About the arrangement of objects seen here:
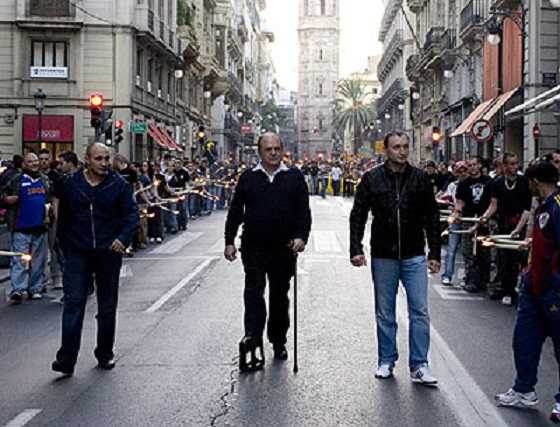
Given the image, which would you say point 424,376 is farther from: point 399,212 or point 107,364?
point 107,364

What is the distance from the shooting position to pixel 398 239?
25.7ft

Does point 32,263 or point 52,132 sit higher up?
point 52,132

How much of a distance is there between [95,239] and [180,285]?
6.02 meters

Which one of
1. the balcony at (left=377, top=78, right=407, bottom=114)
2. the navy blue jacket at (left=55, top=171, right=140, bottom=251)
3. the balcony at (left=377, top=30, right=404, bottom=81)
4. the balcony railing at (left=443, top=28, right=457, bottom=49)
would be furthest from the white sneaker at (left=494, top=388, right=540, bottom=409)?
the balcony at (left=377, top=30, right=404, bottom=81)

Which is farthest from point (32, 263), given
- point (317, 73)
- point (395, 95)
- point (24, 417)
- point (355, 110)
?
point (317, 73)

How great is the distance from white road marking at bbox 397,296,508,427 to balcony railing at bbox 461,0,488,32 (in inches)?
1220

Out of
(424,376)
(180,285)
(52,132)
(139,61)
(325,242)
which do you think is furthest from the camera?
(139,61)

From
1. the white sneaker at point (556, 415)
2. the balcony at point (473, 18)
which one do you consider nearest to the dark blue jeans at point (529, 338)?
the white sneaker at point (556, 415)

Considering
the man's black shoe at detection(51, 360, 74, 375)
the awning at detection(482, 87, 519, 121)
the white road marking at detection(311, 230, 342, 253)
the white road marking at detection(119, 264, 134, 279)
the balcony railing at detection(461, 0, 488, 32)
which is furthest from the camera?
the balcony railing at detection(461, 0, 488, 32)

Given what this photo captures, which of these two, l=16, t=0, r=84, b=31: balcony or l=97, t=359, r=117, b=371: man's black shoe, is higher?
l=16, t=0, r=84, b=31: balcony

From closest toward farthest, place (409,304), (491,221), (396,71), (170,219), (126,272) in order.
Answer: (409,304)
(491,221)
(126,272)
(170,219)
(396,71)

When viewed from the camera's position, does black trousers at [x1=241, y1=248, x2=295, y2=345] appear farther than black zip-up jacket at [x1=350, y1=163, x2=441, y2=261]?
Yes

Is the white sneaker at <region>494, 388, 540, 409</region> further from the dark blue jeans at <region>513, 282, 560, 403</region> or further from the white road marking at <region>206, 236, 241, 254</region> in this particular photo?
the white road marking at <region>206, 236, 241, 254</region>

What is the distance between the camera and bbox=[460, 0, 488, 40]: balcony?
127 ft
